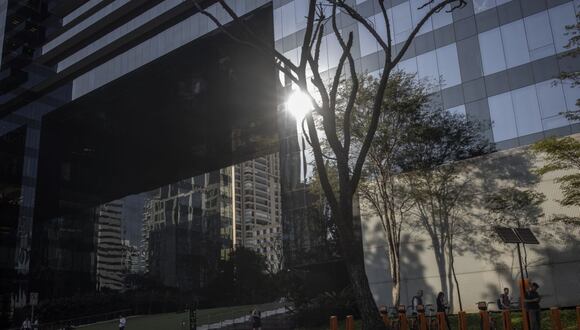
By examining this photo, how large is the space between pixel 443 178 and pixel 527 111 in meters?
4.72

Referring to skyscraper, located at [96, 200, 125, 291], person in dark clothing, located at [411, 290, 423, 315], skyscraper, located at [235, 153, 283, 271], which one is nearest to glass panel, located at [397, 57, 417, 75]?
person in dark clothing, located at [411, 290, 423, 315]

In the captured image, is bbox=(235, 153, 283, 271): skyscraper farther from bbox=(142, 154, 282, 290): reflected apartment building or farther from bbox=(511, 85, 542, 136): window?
bbox=(511, 85, 542, 136): window

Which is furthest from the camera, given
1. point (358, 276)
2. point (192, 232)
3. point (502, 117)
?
point (192, 232)

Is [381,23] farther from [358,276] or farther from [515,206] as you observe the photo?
[358,276]

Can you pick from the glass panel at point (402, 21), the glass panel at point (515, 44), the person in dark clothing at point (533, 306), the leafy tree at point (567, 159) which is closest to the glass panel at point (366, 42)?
the glass panel at point (402, 21)

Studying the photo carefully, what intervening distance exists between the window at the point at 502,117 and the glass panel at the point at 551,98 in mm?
1306

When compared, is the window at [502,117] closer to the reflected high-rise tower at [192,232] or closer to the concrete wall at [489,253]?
the concrete wall at [489,253]

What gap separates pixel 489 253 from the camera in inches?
945

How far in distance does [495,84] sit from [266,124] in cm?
1828

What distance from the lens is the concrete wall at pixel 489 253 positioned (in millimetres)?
22516

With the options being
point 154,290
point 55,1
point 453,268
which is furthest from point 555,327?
point 55,1

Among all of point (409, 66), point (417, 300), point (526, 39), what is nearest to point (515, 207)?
point (417, 300)

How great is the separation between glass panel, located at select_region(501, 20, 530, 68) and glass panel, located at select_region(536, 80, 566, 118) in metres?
1.63

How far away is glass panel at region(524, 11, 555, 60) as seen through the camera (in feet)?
79.7
